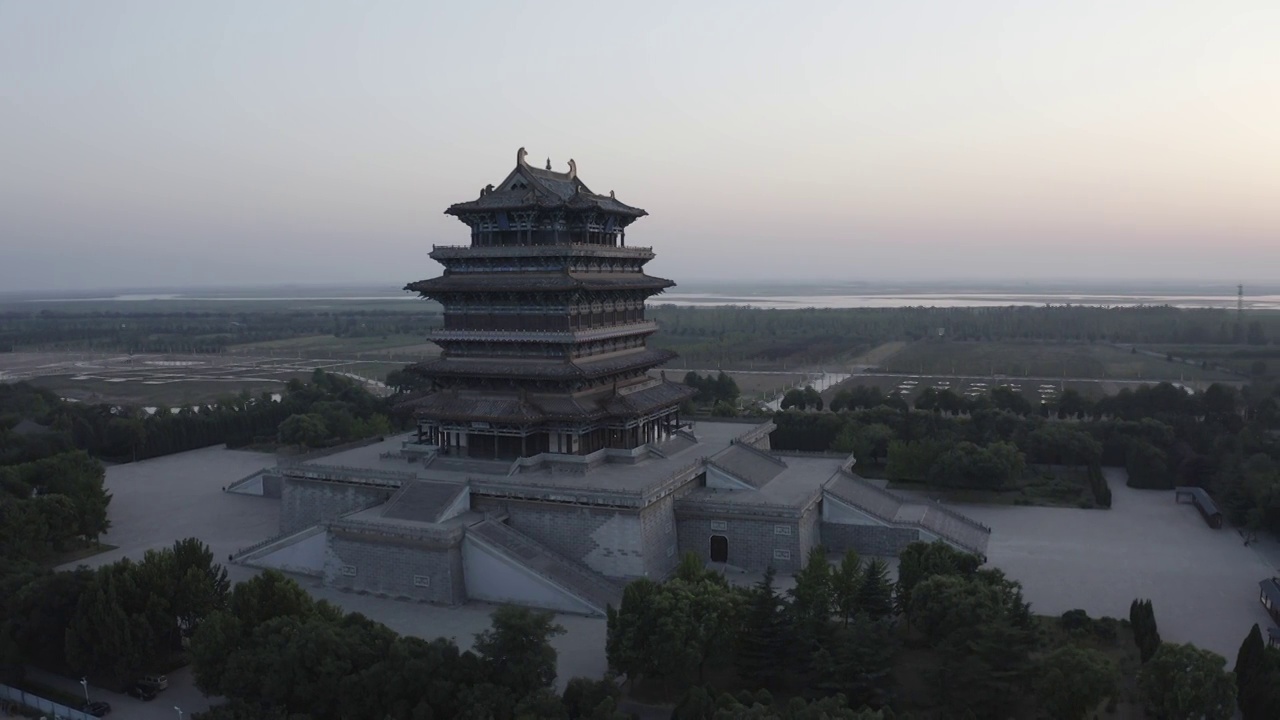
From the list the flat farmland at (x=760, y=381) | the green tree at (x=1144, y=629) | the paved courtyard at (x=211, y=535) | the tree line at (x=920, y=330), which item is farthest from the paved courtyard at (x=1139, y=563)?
the tree line at (x=920, y=330)

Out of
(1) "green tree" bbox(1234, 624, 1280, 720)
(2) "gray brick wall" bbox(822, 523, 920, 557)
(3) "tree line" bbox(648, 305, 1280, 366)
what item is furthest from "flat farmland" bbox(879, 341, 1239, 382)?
(1) "green tree" bbox(1234, 624, 1280, 720)

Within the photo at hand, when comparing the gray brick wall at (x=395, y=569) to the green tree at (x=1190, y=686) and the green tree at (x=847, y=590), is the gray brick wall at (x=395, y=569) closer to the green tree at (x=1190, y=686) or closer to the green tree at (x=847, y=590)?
the green tree at (x=847, y=590)

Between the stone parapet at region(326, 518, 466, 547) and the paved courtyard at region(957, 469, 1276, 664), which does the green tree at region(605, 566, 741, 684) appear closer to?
the stone parapet at region(326, 518, 466, 547)

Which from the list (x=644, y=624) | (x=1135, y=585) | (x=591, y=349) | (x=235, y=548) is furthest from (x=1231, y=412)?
(x=235, y=548)

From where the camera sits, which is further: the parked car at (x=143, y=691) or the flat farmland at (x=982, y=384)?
the flat farmland at (x=982, y=384)

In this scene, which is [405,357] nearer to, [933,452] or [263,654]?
[933,452]

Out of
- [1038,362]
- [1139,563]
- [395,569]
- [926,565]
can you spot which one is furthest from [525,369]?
[1038,362]
